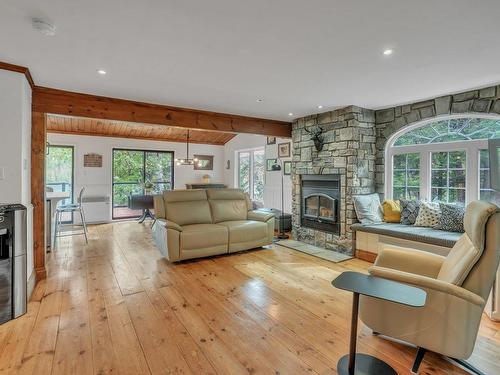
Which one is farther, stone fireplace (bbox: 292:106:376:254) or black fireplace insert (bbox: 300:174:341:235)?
black fireplace insert (bbox: 300:174:341:235)

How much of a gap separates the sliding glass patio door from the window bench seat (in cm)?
557

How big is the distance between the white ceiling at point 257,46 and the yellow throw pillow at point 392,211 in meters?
1.56

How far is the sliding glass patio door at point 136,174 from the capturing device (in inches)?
305

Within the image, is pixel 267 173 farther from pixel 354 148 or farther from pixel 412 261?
pixel 412 261

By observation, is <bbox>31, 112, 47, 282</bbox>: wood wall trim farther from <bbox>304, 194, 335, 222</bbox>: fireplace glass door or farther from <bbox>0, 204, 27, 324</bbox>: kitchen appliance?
<bbox>304, 194, 335, 222</bbox>: fireplace glass door

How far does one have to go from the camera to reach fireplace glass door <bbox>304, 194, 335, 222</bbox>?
189 inches

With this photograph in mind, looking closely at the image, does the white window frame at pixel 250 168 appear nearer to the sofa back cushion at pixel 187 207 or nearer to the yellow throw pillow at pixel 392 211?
the sofa back cushion at pixel 187 207

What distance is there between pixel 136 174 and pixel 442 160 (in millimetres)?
7047

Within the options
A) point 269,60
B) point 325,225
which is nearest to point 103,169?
Result: point 325,225

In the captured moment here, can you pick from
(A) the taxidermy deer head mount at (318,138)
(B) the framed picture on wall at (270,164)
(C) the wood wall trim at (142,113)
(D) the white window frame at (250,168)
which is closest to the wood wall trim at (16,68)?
(C) the wood wall trim at (142,113)

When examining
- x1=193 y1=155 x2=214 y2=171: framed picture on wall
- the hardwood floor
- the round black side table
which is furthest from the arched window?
x1=193 y1=155 x2=214 y2=171: framed picture on wall

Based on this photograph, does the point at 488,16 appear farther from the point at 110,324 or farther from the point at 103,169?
the point at 103,169

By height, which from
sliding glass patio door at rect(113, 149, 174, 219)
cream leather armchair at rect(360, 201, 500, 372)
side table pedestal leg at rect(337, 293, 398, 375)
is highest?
sliding glass patio door at rect(113, 149, 174, 219)

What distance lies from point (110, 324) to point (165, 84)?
2.52 m
